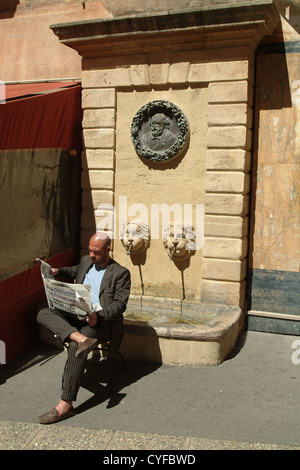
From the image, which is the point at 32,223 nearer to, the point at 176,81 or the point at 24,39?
the point at 176,81

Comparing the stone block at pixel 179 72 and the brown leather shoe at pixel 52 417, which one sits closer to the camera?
the brown leather shoe at pixel 52 417

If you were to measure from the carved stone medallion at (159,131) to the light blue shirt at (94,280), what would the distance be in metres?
2.15

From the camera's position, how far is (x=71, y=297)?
4.94 meters

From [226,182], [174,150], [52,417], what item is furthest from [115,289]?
[174,150]

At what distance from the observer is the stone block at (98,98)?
7238mm

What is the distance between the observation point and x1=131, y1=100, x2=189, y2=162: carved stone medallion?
22.7ft

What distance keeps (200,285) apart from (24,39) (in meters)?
4.96

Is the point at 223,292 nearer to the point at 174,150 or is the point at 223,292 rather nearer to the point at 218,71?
the point at 174,150

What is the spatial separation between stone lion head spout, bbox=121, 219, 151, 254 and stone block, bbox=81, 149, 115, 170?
0.86 metres

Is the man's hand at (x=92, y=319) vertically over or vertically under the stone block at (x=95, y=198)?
under

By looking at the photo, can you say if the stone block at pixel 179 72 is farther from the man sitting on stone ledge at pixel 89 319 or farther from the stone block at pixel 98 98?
the man sitting on stone ledge at pixel 89 319

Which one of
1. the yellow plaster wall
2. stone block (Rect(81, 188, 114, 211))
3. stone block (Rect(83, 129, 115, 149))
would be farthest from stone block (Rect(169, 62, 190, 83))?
stone block (Rect(81, 188, 114, 211))

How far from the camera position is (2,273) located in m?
5.93

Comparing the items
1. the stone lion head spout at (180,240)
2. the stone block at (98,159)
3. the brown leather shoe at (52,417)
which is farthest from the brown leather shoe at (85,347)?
the stone block at (98,159)
